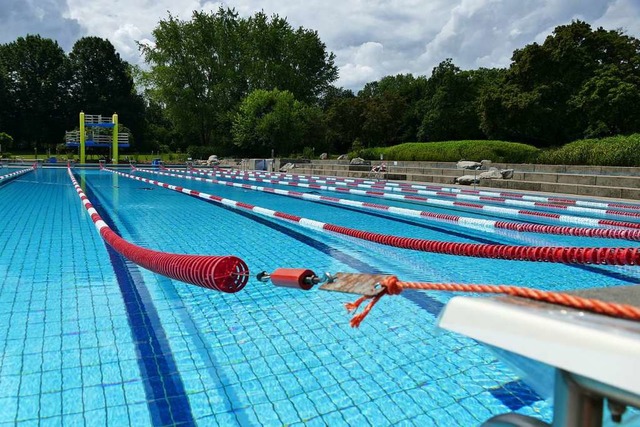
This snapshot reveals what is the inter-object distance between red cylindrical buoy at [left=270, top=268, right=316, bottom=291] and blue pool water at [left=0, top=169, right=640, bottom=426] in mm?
666

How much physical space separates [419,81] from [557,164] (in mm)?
27630

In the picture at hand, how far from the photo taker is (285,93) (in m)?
32.9

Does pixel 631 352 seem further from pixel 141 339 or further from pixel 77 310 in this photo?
pixel 77 310

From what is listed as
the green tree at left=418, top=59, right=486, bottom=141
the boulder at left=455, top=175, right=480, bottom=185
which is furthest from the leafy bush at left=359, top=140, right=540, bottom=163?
the green tree at left=418, top=59, right=486, bottom=141

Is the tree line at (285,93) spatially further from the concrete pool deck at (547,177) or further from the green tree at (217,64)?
the concrete pool deck at (547,177)

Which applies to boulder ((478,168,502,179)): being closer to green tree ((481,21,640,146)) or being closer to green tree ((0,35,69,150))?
green tree ((481,21,640,146))

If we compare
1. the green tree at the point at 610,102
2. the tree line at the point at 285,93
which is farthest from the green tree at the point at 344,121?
the green tree at the point at 610,102

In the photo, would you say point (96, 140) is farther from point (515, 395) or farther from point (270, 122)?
point (515, 395)

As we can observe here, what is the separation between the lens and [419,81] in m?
40.0

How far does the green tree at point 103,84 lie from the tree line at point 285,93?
11cm

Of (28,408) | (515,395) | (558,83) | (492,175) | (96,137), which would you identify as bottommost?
(28,408)

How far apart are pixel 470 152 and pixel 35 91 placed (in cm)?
4312

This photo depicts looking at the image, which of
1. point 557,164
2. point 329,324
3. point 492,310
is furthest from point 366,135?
point 492,310

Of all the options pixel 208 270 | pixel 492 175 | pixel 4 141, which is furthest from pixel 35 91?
pixel 208 270
